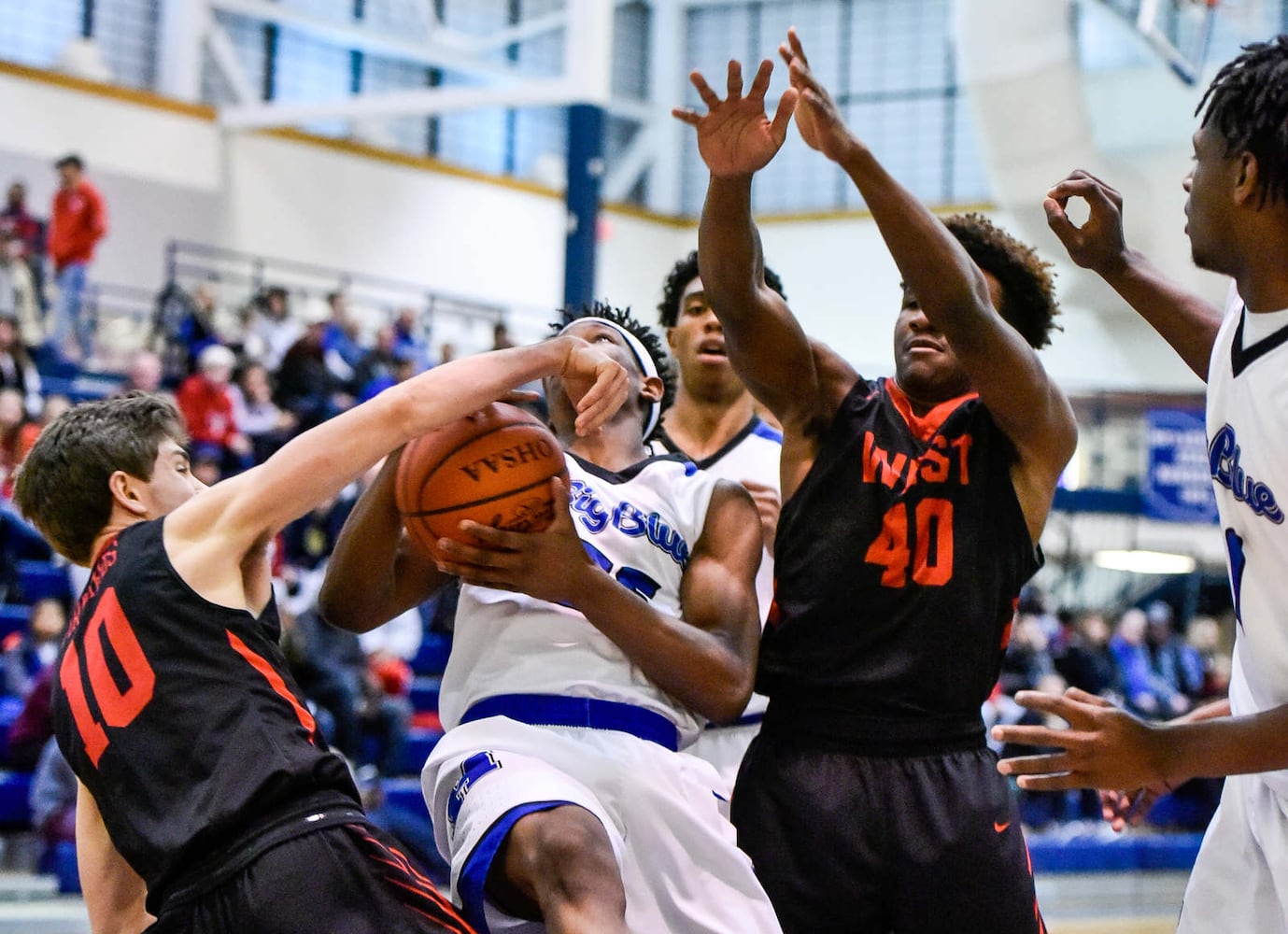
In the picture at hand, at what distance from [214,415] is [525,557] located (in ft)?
32.0

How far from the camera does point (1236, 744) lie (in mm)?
3051

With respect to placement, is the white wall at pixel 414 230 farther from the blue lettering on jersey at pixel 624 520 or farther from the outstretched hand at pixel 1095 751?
the outstretched hand at pixel 1095 751

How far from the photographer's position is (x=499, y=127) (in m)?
23.8

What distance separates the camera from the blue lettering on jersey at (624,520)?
3.74 m

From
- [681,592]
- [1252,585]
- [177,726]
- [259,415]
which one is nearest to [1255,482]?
[1252,585]

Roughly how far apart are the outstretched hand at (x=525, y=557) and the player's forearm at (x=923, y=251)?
91 cm

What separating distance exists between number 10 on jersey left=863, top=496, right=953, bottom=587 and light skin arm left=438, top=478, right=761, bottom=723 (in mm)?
327

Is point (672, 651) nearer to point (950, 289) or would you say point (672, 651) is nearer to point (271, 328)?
→ point (950, 289)

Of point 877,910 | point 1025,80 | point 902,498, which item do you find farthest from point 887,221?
point 1025,80

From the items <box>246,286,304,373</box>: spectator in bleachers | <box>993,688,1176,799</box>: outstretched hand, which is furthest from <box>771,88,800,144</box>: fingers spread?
<box>246,286,304,373</box>: spectator in bleachers

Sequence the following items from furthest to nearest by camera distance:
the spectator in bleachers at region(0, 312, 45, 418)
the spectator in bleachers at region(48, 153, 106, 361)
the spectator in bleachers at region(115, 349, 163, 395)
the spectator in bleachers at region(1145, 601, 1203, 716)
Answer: the spectator in bleachers at region(1145, 601, 1203, 716), the spectator in bleachers at region(48, 153, 106, 361), the spectator in bleachers at region(115, 349, 163, 395), the spectator in bleachers at region(0, 312, 45, 418)

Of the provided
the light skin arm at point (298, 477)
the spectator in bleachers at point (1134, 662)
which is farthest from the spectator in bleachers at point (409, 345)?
the light skin arm at point (298, 477)

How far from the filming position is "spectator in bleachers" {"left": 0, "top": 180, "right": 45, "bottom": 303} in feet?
47.6

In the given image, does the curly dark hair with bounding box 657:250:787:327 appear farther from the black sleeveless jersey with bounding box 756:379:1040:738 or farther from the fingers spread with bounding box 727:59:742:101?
the fingers spread with bounding box 727:59:742:101
